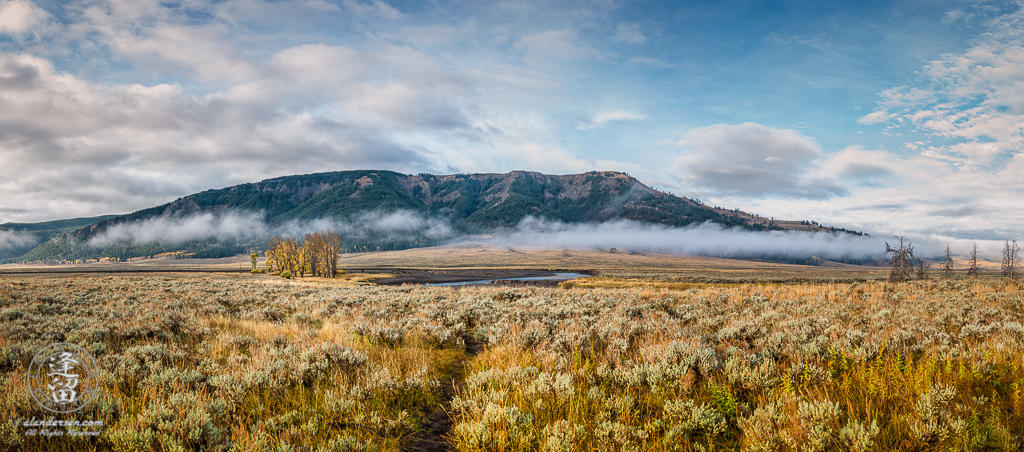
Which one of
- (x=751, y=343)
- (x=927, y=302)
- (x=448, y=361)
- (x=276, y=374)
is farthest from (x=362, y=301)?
(x=927, y=302)

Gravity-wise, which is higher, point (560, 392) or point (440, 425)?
point (560, 392)

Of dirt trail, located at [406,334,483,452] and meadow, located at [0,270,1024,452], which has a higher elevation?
meadow, located at [0,270,1024,452]

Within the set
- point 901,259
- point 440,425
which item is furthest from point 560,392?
point 901,259

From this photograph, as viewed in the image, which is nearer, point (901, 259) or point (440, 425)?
point (440, 425)

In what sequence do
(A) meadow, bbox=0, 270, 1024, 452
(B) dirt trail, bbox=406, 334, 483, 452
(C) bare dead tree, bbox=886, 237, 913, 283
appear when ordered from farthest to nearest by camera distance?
(C) bare dead tree, bbox=886, 237, 913, 283 → (B) dirt trail, bbox=406, 334, 483, 452 → (A) meadow, bbox=0, 270, 1024, 452

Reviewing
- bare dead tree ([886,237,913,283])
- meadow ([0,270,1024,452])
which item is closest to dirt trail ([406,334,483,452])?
meadow ([0,270,1024,452])

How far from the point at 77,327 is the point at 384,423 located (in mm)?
10658

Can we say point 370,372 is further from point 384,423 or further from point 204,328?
point 204,328

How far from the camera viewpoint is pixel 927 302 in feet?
41.2

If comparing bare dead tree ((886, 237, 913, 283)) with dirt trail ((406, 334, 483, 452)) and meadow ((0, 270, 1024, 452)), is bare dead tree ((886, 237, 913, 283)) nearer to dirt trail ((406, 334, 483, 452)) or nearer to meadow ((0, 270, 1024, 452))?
meadow ((0, 270, 1024, 452))

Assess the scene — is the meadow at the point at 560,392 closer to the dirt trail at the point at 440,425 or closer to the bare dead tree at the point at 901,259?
the dirt trail at the point at 440,425

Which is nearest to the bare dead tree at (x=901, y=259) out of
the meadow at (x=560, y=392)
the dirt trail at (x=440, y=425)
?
the meadow at (x=560, y=392)

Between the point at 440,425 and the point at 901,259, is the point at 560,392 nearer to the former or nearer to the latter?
the point at 440,425

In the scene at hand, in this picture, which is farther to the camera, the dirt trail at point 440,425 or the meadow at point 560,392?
the dirt trail at point 440,425
